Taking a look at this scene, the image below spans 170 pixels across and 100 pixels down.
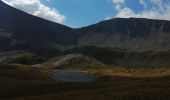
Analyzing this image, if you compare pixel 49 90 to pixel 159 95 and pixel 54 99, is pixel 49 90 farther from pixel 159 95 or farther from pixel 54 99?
pixel 159 95

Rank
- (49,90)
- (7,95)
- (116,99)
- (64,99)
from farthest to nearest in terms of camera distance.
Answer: (49,90)
(7,95)
(64,99)
(116,99)

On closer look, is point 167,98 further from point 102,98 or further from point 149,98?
point 102,98

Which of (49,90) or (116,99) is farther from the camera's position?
(49,90)

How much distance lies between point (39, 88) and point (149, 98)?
111 feet

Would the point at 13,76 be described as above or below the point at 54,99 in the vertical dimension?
above

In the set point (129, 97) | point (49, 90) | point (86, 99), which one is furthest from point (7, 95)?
point (129, 97)

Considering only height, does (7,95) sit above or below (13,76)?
below

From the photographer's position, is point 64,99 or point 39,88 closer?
point 64,99

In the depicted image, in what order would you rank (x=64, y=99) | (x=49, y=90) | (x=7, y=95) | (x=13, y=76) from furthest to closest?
(x=13, y=76) < (x=49, y=90) < (x=7, y=95) < (x=64, y=99)

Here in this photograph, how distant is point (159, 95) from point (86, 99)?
1024 cm

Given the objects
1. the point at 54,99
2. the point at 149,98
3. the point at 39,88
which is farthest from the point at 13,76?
the point at 149,98

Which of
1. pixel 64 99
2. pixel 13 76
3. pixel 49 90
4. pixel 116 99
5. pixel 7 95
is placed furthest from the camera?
pixel 13 76

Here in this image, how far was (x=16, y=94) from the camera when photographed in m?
70.9

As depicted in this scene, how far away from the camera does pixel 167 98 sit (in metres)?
49.9
